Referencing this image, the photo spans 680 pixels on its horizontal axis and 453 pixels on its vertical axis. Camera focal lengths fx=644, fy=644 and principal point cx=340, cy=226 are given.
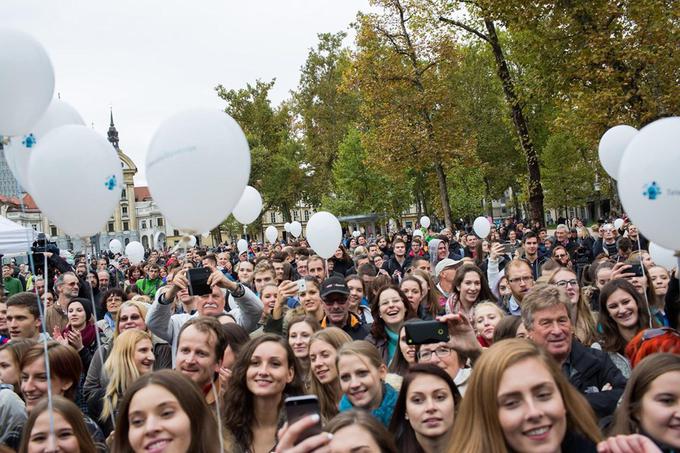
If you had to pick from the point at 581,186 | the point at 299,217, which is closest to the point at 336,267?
the point at 581,186

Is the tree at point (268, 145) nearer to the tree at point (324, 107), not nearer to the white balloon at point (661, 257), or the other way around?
the tree at point (324, 107)

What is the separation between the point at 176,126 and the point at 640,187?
2794mm

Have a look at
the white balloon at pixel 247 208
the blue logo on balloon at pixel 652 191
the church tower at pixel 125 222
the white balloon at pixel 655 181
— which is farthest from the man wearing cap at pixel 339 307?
the church tower at pixel 125 222

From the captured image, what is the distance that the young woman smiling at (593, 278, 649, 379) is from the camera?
482 cm

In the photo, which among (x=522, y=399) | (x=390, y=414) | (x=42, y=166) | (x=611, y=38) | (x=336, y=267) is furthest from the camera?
(x=611, y=38)

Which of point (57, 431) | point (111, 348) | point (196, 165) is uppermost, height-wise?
point (196, 165)

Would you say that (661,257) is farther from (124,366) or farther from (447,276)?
(124,366)

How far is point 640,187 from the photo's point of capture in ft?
11.4

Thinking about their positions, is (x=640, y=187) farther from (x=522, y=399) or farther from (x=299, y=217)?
(x=299, y=217)

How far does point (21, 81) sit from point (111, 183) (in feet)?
2.98

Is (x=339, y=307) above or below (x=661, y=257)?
below

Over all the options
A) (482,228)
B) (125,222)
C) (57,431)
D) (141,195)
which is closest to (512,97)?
(482,228)

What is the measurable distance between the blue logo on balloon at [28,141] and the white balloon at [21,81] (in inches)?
36.1

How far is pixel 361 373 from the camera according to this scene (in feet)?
12.7
